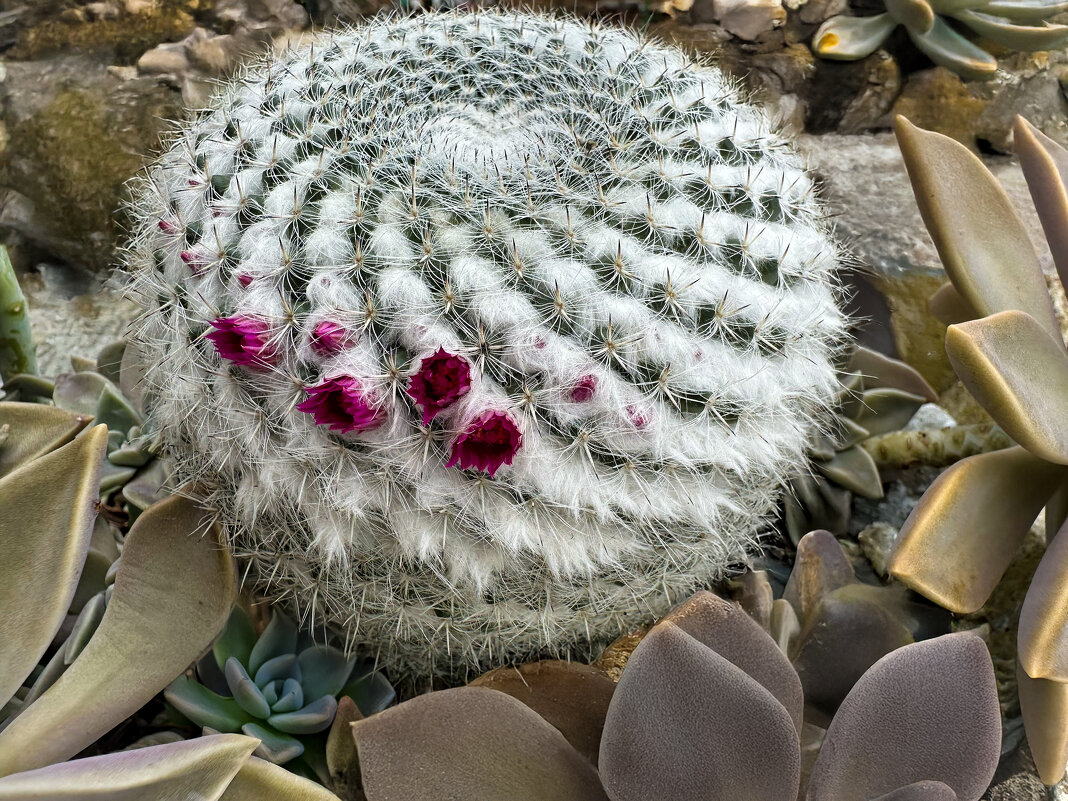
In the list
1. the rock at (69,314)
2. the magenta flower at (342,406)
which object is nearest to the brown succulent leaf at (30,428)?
the magenta flower at (342,406)

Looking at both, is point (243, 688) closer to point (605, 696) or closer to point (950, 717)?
point (605, 696)

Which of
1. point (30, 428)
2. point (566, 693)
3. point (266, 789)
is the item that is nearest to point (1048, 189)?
point (566, 693)

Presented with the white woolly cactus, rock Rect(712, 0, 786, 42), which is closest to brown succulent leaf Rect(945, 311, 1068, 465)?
the white woolly cactus

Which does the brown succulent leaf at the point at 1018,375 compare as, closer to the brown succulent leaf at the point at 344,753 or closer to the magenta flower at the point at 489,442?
the magenta flower at the point at 489,442

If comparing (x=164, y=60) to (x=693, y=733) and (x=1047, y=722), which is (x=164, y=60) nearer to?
(x=693, y=733)

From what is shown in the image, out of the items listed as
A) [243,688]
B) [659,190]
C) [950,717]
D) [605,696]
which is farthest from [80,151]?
[950,717]

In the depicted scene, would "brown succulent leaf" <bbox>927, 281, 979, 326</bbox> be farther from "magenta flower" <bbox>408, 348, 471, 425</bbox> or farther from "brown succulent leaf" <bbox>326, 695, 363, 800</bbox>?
"brown succulent leaf" <bbox>326, 695, 363, 800</bbox>
